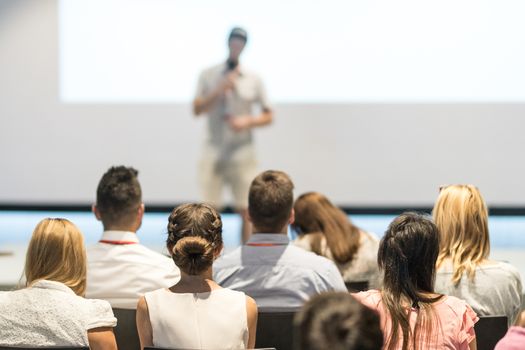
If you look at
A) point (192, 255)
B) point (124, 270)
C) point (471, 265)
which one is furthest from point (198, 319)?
point (471, 265)

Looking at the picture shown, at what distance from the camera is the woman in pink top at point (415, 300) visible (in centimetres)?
212

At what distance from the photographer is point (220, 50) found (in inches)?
272

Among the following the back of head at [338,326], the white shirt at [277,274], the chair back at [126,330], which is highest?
the back of head at [338,326]

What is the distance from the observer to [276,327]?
2.39 m

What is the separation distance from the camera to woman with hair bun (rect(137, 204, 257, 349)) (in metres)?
2.19

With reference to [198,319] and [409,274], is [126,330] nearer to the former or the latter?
[198,319]

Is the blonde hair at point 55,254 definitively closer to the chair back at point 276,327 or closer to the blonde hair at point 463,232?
the chair back at point 276,327

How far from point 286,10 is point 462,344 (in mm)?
5049

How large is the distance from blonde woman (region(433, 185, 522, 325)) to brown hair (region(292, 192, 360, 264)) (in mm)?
594

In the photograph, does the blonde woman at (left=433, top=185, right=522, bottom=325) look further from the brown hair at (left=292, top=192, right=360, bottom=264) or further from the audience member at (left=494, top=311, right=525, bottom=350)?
the audience member at (left=494, top=311, right=525, bottom=350)

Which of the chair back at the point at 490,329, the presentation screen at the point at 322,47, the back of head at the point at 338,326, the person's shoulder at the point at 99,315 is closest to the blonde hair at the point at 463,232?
the chair back at the point at 490,329

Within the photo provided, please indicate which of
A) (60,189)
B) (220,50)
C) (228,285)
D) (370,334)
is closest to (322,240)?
(228,285)

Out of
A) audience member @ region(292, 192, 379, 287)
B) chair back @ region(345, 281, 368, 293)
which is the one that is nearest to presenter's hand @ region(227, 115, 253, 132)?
audience member @ region(292, 192, 379, 287)

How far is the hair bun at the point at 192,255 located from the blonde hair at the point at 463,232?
90 centimetres
